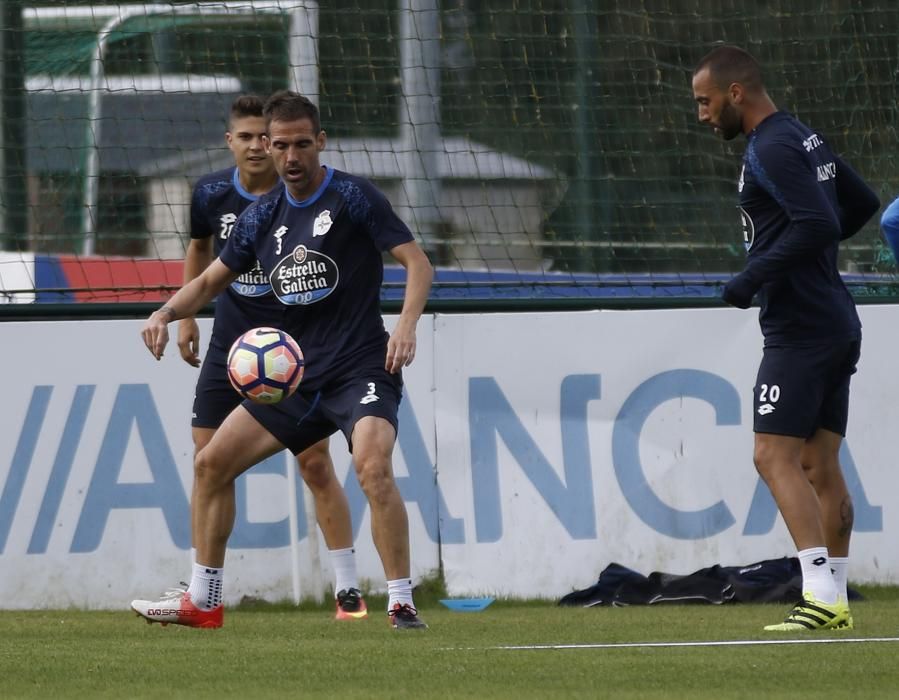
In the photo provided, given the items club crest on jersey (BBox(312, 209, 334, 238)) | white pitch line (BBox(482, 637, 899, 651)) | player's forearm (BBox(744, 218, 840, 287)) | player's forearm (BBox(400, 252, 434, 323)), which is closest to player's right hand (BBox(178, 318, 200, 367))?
club crest on jersey (BBox(312, 209, 334, 238))

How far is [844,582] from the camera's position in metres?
6.75

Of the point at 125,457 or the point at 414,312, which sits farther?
the point at 125,457

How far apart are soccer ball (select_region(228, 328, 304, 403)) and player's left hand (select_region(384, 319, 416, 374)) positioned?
44 cm

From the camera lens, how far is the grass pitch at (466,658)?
473 centimetres

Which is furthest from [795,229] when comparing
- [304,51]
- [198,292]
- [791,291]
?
[304,51]

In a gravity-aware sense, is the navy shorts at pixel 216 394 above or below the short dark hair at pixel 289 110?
below

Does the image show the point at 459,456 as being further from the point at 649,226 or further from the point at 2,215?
the point at 2,215

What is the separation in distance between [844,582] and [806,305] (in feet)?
Answer: 3.86

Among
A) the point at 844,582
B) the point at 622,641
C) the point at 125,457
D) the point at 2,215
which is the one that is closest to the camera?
the point at 622,641

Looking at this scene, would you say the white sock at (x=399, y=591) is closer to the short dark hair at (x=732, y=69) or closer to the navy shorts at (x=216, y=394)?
the navy shorts at (x=216, y=394)

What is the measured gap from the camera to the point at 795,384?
6258mm

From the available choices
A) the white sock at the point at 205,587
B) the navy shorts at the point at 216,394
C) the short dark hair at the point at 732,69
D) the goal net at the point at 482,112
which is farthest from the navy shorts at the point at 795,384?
the goal net at the point at 482,112

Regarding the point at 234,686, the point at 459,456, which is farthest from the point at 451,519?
the point at 234,686

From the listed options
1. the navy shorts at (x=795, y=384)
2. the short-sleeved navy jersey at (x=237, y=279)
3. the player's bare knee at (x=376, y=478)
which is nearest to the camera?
the navy shorts at (x=795, y=384)
